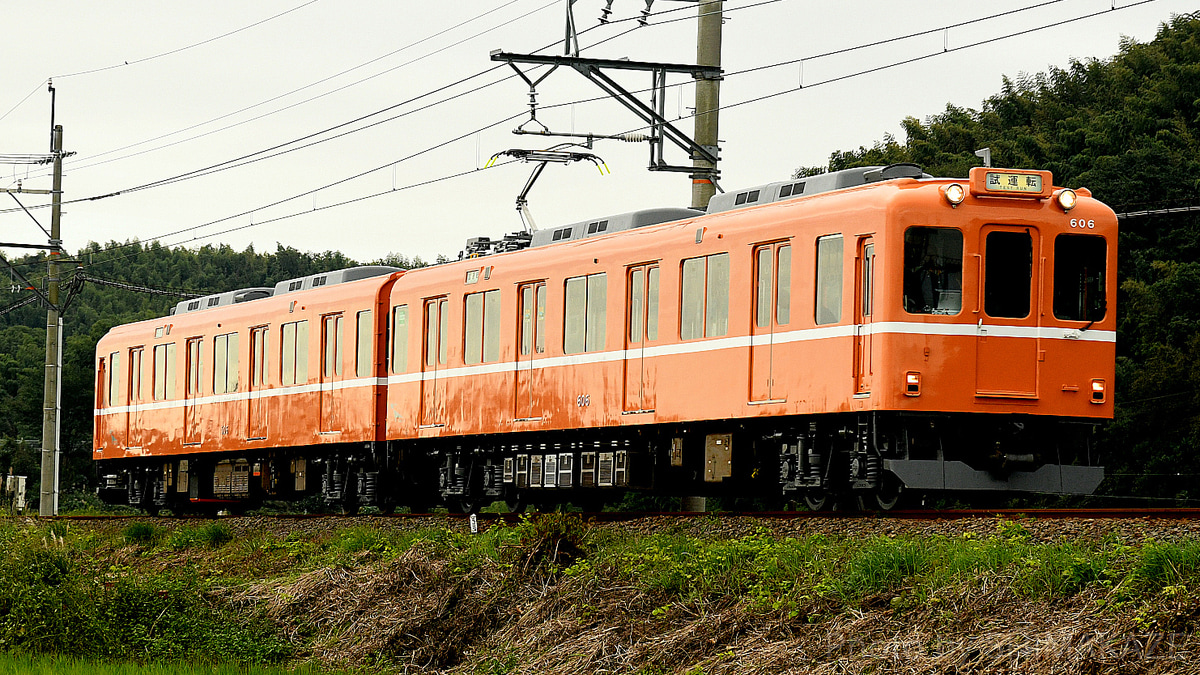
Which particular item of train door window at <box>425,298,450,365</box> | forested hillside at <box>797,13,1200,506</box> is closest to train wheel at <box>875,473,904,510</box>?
train door window at <box>425,298,450,365</box>

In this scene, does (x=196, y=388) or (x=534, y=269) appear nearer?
(x=534, y=269)

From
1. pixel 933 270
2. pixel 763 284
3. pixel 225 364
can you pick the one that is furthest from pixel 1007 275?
pixel 225 364

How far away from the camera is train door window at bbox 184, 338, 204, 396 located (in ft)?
92.6

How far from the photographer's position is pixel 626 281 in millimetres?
18844

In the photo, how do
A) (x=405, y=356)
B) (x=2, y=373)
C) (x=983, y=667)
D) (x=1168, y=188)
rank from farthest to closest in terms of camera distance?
(x=2, y=373) → (x=1168, y=188) → (x=405, y=356) → (x=983, y=667)

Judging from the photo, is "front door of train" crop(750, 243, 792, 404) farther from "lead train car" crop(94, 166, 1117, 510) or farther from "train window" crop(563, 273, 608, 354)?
"train window" crop(563, 273, 608, 354)

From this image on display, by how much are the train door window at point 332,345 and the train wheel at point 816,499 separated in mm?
9188

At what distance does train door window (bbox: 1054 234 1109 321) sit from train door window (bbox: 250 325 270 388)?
1382 centimetres

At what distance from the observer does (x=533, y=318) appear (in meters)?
20.5

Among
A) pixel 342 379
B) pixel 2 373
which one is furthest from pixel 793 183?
pixel 2 373

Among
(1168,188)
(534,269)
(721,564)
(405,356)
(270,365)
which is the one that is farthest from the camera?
(1168,188)

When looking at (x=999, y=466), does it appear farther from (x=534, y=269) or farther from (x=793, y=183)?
(x=534, y=269)

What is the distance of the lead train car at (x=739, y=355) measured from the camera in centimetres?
1551

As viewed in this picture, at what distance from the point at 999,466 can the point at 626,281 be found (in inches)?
194
